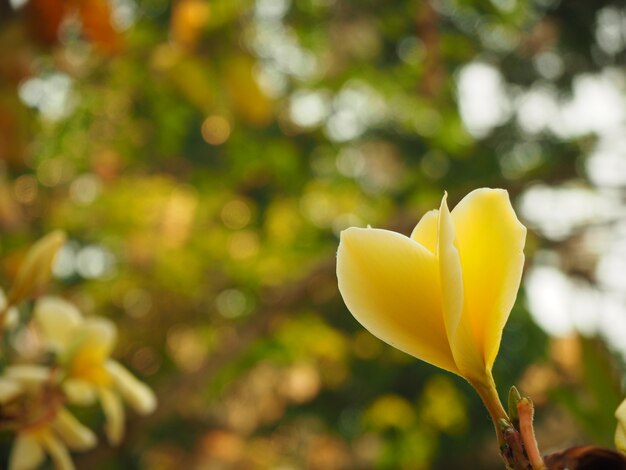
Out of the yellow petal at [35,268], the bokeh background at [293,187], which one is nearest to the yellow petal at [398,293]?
the yellow petal at [35,268]

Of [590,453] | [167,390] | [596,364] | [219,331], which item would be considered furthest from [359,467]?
[590,453]

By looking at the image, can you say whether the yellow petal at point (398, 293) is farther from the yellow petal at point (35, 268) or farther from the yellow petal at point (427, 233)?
the yellow petal at point (35, 268)

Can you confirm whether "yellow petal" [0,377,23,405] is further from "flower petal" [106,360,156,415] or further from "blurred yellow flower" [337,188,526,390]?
"blurred yellow flower" [337,188,526,390]

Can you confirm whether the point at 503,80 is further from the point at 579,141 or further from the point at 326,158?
the point at 326,158

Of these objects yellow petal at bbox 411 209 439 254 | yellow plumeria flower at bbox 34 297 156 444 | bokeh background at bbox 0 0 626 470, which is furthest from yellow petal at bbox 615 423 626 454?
bokeh background at bbox 0 0 626 470

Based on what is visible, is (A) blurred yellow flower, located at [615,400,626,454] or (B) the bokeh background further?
(B) the bokeh background

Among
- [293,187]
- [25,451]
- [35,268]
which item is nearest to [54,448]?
[25,451]

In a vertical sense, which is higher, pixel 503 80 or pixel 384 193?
pixel 503 80
